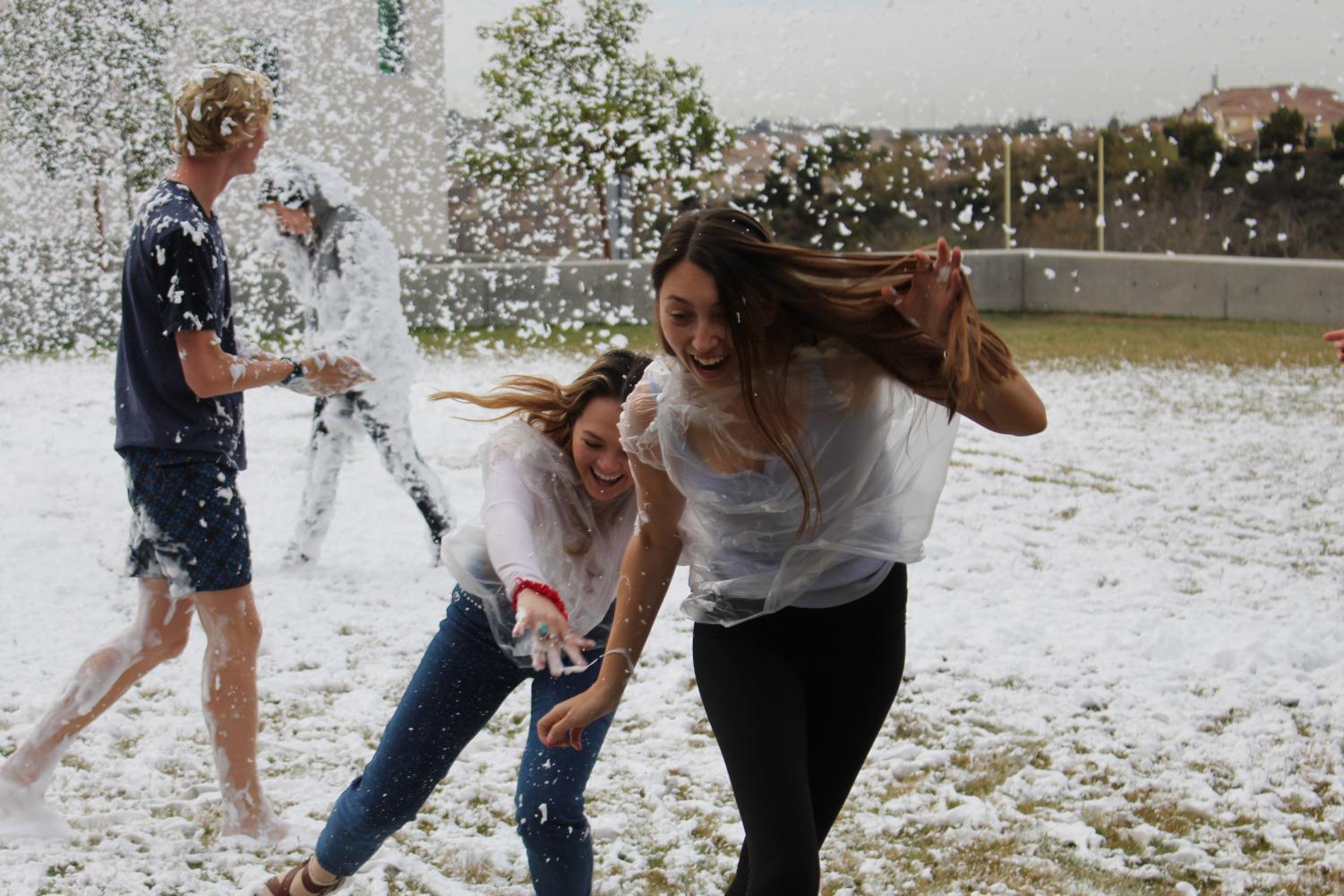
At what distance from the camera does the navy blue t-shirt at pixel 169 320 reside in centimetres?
271

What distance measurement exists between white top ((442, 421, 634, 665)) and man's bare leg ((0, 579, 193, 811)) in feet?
2.86

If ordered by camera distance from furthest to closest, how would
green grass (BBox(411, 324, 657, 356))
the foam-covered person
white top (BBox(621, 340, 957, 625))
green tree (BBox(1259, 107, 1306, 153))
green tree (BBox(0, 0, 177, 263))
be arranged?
1. green tree (BBox(1259, 107, 1306, 153))
2. green tree (BBox(0, 0, 177, 263))
3. green grass (BBox(411, 324, 657, 356))
4. the foam-covered person
5. white top (BBox(621, 340, 957, 625))

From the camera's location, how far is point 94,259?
564 inches

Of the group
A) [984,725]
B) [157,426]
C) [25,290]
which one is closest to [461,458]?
[984,725]

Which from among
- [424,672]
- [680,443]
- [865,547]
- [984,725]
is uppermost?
[680,443]

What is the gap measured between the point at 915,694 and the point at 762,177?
63.7ft

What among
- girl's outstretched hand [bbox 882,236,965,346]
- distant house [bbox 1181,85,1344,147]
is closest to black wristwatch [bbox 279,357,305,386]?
girl's outstretched hand [bbox 882,236,965,346]

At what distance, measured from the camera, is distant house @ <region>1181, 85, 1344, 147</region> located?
73.1 feet

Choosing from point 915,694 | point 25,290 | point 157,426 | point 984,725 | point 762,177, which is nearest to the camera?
point 157,426

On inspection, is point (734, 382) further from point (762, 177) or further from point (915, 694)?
point (762, 177)

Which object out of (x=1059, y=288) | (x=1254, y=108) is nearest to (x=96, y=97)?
Result: (x=1059, y=288)

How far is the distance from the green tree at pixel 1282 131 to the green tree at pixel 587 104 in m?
9.54

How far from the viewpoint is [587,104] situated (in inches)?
765

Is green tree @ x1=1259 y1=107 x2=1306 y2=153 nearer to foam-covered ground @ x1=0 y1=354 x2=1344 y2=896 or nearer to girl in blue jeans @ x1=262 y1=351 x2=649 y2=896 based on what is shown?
foam-covered ground @ x1=0 y1=354 x2=1344 y2=896
